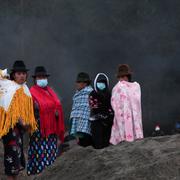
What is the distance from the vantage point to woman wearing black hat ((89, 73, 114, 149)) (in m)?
5.43

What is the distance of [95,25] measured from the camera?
12484 mm

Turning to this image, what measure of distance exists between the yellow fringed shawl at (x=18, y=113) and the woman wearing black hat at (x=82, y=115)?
0.76m

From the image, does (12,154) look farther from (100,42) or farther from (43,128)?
(100,42)

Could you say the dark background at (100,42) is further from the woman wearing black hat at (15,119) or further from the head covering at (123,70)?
the woman wearing black hat at (15,119)

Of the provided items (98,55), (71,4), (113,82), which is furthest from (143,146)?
(71,4)

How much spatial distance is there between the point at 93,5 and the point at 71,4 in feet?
1.69

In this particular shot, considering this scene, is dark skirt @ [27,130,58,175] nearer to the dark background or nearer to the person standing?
the person standing

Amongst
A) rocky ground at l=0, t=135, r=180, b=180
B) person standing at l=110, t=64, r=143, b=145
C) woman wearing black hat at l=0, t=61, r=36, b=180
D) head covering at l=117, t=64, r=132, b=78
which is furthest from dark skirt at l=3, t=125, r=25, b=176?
head covering at l=117, t=64, r=132, b=78

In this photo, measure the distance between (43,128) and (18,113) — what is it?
469 mm

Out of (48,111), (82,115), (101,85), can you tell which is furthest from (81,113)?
(48,111)

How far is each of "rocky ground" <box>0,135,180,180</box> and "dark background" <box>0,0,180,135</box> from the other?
6342 mm

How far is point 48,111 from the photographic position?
5203 millimetres

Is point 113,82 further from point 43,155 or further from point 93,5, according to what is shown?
point 43,155

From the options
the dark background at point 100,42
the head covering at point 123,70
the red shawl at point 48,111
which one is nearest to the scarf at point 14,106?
the red shawl at point 48,111
